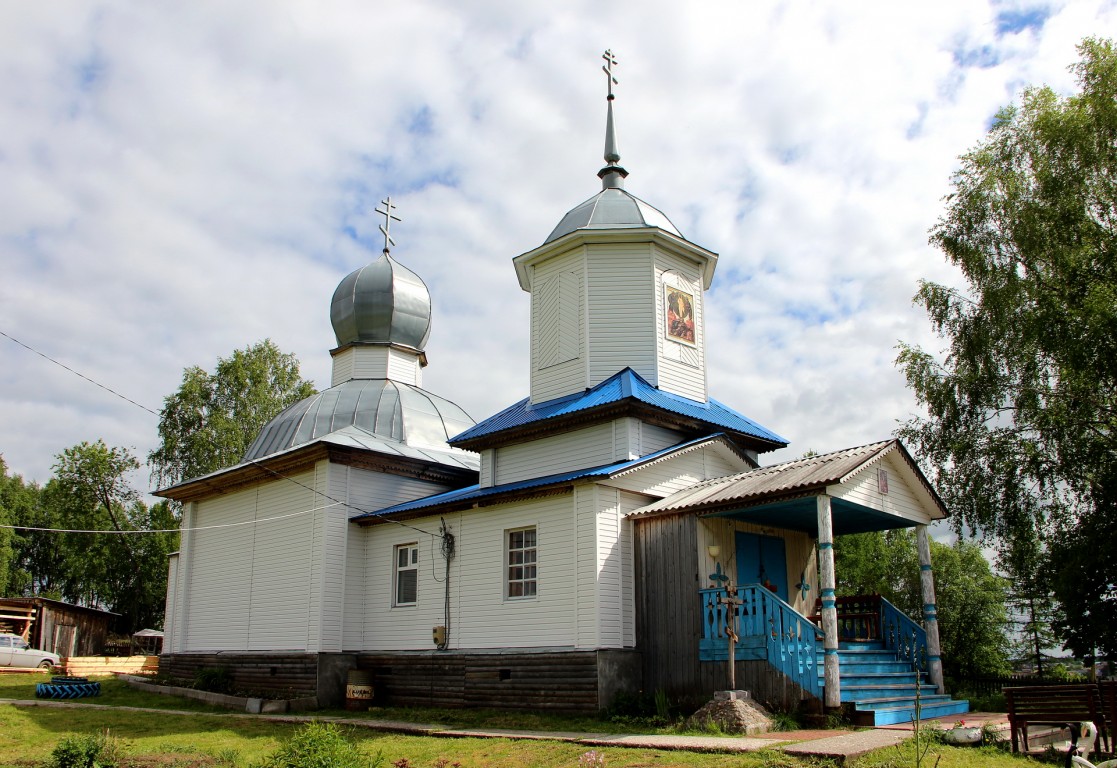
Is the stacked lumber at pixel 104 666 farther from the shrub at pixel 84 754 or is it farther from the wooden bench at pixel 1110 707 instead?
the wooden bench at pixel 1110 707

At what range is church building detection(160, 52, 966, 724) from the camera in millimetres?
13781

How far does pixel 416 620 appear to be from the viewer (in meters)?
17.5

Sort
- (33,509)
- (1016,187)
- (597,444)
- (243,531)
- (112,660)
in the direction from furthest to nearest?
(33,509)
(112,660)
(243,531)
(1016,187)
(597,444)

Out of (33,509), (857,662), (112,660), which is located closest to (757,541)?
(857,662)

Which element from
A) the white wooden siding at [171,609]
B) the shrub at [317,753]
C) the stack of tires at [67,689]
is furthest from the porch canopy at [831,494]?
the white wooden siding at [171,609]

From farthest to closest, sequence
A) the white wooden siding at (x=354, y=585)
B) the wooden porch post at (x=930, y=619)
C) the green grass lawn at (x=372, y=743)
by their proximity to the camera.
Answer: the white wooden siding at (x=354, y=585)
the wooden porch post at (x=930, y=619)
the green grass lawn at (x=372, y=743)

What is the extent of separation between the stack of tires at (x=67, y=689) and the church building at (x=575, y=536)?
2200mm

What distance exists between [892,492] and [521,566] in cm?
625

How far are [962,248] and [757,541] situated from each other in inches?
336

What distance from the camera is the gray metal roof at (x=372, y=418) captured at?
22.4 m

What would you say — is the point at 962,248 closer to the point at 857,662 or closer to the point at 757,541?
the point at 757,541

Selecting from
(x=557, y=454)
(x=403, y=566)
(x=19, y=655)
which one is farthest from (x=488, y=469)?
(x=19, y=655)

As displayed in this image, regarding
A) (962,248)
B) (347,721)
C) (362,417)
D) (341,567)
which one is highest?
(962,248)

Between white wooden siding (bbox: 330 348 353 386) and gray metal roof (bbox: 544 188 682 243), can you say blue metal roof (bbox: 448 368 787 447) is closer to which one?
gray metal roof (bbox: 544 188 682 243)
